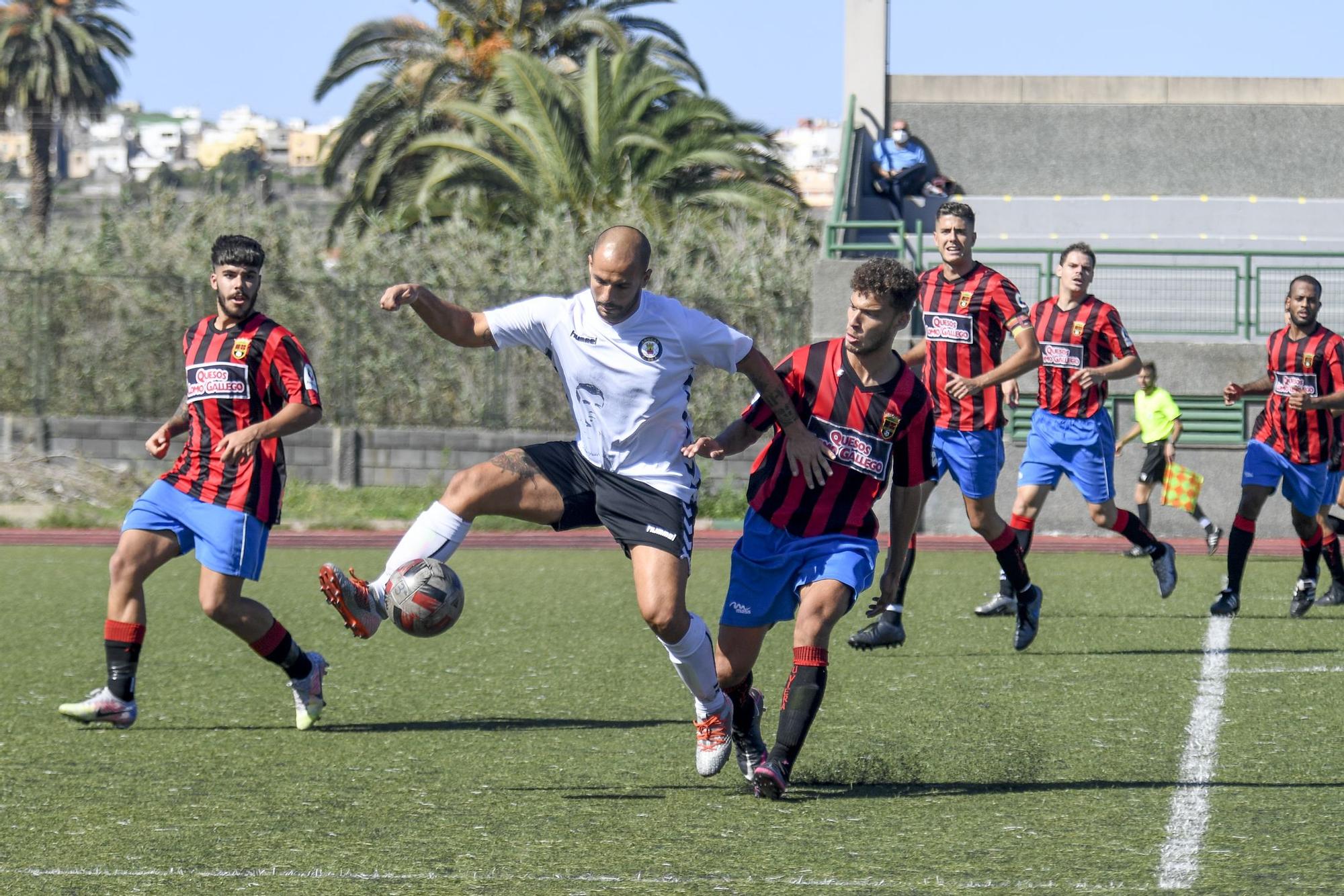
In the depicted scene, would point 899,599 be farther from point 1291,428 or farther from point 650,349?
point 650,349

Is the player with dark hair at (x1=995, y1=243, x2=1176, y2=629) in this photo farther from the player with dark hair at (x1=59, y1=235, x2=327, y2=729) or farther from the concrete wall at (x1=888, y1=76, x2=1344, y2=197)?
the concrete wall at (x1=888, y1=76, x2=1344, y2=197)

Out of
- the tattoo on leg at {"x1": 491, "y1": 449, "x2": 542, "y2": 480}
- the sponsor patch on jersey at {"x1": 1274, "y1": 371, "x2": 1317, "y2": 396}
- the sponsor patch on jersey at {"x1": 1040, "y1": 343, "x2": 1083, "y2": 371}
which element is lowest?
the tattoo on leg at {"x1": 491, "y1": 449, "x2": 542, "y2": 480}

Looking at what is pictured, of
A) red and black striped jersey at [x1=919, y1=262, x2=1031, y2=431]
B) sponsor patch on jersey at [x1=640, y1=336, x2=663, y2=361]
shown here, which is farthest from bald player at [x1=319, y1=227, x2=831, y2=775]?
red and black striped jersey at [x1=919, y1=262, x2=1031, y2=431]

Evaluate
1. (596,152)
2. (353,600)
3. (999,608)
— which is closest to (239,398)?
(353,600)

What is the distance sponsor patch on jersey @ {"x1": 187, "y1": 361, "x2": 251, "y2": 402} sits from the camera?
6.82 m

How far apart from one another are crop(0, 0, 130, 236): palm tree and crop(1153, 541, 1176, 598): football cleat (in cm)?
3265

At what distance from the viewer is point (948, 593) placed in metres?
11.9

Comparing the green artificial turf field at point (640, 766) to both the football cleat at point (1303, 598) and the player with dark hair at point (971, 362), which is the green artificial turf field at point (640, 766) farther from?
the player with dark hair at point (971, 362)

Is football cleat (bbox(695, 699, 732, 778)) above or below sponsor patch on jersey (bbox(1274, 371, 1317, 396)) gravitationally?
below

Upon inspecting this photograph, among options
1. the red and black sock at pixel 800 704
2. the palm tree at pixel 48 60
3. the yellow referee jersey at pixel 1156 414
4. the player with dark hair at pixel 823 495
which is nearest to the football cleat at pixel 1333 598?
the yellow referee jersey at pixel 1156 414

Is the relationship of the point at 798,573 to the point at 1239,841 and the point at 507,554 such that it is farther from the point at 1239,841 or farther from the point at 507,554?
the point at 507,554

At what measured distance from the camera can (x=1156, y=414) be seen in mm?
15969

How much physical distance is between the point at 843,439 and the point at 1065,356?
4.61 metres

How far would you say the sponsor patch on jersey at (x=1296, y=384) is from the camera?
9.88 m
